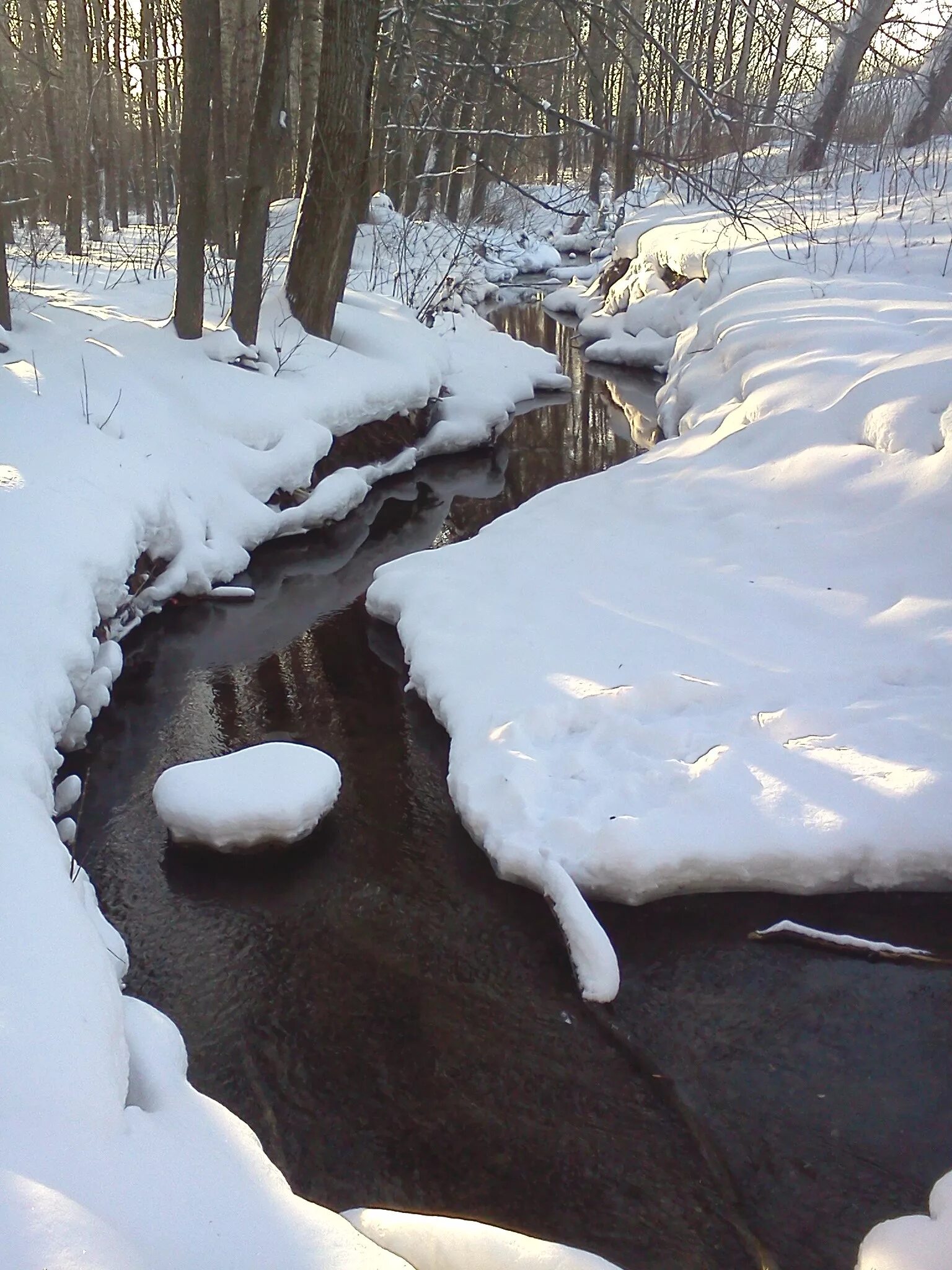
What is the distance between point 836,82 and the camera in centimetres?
1088

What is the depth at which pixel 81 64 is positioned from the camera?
13977mm

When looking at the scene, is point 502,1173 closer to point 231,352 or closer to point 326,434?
point 326,434

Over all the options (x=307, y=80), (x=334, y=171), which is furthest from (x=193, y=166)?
(x=307, y=80)

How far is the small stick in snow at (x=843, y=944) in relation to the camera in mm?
3670

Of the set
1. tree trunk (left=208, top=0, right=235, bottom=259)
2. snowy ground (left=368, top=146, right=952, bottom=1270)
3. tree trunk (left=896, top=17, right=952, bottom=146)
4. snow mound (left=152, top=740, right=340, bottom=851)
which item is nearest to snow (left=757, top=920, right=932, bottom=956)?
snowy ground (left=368, top=146, right=952, bottom=1270)

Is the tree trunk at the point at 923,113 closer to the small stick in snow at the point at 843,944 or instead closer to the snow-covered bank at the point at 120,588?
the snow-covered bank at the point at 120,588

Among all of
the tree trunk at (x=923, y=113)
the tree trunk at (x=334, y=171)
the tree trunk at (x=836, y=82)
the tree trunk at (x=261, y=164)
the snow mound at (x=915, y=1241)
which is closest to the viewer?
the snow mound at (x=915, y=1241)

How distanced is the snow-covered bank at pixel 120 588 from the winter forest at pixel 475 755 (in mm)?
18

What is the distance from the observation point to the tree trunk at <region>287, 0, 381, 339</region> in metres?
7.88

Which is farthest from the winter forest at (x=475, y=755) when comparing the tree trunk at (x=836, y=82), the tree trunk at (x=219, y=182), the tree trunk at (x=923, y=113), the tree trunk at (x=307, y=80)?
the tree trunk at (x=923, y=113)

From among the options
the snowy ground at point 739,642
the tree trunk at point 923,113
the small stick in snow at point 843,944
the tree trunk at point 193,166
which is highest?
the tree trunk at point 923,113

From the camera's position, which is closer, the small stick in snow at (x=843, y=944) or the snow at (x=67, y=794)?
the small stick in snow at (x=843, y=944)

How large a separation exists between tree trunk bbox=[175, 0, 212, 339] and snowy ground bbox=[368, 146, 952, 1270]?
346cm

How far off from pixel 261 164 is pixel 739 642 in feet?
20.1
